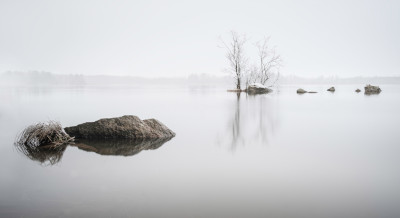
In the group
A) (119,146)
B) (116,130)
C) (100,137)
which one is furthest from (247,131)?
(100,137)

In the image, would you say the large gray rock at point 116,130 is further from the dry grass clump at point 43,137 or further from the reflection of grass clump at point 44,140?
the dry grass clump at point 43,137

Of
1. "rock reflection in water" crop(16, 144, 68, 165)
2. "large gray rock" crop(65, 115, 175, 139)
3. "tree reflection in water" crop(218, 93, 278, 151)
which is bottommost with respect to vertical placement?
"tree reflection in water" crop(218, 93, 278, 151)

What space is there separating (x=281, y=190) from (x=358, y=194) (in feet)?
Answer: 2.97

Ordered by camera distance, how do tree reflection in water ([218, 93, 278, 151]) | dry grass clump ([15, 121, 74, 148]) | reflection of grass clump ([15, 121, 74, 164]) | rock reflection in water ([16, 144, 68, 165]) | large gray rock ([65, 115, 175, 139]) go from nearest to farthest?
1. rock reflection in water ([16, 144, 68, 165])
2. reflection of grass clump ([15, 121, 74, 164])
3. dry grass clump ([15, 121, 74, 148])
4. tree reflection in water ([218, 93, 278, 151])
5. large gray rock ([65, 115, 175, 139])

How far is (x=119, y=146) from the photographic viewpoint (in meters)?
6.70

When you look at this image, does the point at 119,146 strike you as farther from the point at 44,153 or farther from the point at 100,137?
the point at 44,153

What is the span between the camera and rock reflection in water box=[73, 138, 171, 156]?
6.20 meters

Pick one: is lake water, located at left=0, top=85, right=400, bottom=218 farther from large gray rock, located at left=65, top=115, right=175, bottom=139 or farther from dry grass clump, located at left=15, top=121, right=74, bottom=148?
large gray rock, located at left=65, top=115, right=175, bottom=139

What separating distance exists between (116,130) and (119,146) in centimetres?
96

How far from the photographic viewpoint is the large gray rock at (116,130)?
7.54 metres

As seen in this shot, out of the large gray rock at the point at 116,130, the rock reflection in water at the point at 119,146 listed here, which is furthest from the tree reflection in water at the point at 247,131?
the large gray rock at the point at 116,130

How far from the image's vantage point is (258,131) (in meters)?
8.91

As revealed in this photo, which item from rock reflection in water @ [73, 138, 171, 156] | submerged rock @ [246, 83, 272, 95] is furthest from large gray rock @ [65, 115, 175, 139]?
submerged rock @ [246, 83, 272, 95]

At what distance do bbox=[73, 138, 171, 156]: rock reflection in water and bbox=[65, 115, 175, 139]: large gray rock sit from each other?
0.25m
